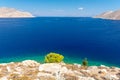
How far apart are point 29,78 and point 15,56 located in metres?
70.4

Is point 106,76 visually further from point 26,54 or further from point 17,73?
point 26,54

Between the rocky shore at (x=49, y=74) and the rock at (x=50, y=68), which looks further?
the rock at (x=50, y=68)

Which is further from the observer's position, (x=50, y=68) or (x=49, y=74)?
(x=50, y=68)

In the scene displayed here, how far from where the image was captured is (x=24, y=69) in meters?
43.9

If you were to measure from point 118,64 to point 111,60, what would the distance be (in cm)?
764

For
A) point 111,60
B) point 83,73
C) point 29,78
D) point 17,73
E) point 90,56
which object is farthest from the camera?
point 90,56

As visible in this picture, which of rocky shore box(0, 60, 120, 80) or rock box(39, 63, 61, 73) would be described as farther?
rock box(39, 63, 61, 73)

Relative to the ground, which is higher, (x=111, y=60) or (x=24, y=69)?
(x=24, y=69)

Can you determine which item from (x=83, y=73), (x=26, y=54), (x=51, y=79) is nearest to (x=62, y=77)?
(x=51, y=79)

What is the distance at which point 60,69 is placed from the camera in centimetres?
4253

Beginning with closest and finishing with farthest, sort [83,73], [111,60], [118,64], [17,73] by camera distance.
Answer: [17,73]
[83,73]
[118,64]
[111,60]

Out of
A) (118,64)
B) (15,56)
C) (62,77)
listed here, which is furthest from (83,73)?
(15,56)

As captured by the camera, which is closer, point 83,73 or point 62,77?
point 62,77

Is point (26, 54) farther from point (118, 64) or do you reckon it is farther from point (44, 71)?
point (44, 71)
